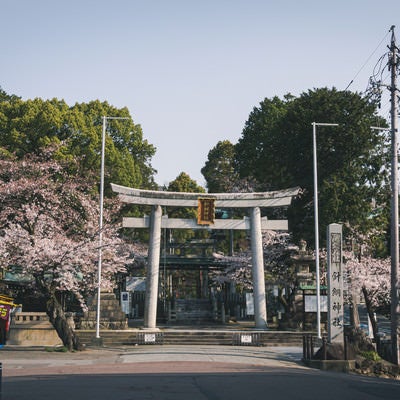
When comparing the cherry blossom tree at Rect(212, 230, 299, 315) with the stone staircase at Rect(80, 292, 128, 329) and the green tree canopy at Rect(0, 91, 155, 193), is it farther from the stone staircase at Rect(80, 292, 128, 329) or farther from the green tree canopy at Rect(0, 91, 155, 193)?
the green tree canopy at Rect(0, 91, 155, 193)

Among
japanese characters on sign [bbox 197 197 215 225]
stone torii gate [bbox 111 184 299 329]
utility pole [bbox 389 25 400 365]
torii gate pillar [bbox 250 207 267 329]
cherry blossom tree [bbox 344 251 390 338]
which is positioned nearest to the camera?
utility pole [bbox 389 25 400 365]

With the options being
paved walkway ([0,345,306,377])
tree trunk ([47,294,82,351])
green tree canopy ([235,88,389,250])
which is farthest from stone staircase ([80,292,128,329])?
green tree canopy ([235,88,389,250])

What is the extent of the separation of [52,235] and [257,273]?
12.0 metres

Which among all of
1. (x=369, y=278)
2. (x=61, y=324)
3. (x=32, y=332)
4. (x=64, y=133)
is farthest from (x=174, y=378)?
(x=64, y=133)

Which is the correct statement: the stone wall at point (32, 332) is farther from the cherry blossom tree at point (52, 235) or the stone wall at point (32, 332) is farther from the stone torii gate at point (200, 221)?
the stone torii gate at point (200, 221)

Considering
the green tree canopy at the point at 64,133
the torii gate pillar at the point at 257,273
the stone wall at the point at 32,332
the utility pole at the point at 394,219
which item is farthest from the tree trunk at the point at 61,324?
the green tree canopy at the point at 64,133

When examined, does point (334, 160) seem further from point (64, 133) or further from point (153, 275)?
point (64, 133)

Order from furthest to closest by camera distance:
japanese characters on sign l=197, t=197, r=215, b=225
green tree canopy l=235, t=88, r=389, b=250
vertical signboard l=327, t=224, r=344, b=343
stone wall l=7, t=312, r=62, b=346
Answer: green tree canopy l=235, t=88, r=389, b=250 → japanese characters on sign l=197, t=197, r=215, b=225 → stone wall l=7, t=312, r=62, b=346 → vertical signboard l=327, t=224, r=344, b=343

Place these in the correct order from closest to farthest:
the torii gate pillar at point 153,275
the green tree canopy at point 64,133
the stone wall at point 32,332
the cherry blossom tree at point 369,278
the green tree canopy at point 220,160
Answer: the stone wall at point 32,332 < the torii gate pillar at point 153,275 < the cherry blossom tree at point 369,278 < the green tree canopy at point 64,133 < the green tree canopy at point 220,160

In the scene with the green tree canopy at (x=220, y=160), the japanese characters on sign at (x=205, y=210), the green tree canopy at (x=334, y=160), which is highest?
the green tree canopy at (x=220, y=160)

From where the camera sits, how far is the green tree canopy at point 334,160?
38094mm

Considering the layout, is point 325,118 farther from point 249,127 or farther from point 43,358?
point 43,358

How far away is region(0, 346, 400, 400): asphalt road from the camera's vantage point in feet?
43.9

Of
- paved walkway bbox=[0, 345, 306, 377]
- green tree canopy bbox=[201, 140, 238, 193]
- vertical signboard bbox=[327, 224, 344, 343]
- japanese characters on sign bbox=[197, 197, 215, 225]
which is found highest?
green tree canopy bbox=[201, 140, 238, 193]
